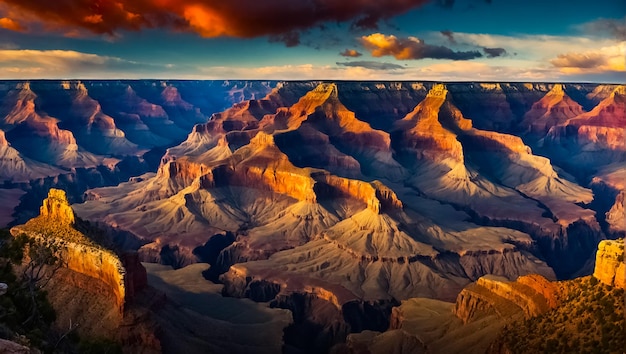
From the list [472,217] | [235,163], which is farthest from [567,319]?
[235,163]

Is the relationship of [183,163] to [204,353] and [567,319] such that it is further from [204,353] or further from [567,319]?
[567,319]

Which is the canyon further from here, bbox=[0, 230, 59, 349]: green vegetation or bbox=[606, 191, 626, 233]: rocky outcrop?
bbox=[0, 230, 59, 349]: green vegetation

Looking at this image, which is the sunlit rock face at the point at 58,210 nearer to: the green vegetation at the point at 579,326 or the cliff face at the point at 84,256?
the cliff face at the point at 84,256

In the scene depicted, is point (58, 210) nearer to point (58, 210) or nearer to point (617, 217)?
point (58, 210)

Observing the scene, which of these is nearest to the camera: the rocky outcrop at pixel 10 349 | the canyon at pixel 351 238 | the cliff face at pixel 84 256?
the rocky outcrop at pixel 10 349

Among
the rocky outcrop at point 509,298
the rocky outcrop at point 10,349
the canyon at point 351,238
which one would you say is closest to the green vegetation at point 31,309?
→ the rocky outcrop at point 10,349

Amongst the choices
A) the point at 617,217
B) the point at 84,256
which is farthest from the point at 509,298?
the point at 617,217

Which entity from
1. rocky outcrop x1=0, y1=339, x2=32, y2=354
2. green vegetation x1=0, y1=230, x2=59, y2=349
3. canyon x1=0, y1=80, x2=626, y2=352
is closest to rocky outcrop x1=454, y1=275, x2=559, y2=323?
canyon x1=0, y1=80, x2=626, y2=352
